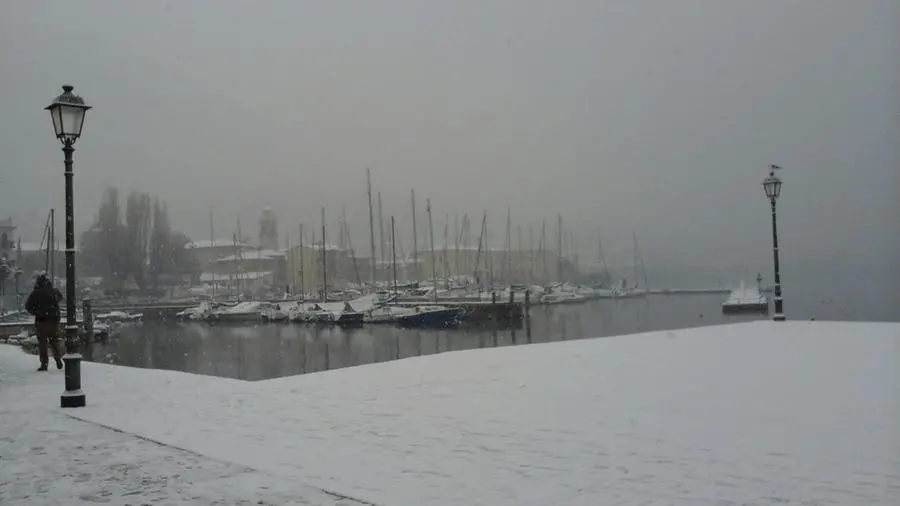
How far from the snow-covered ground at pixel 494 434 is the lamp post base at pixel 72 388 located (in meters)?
0.17

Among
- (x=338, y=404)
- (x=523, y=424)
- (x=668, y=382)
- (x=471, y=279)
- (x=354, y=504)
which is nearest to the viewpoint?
(x=354, y=504)

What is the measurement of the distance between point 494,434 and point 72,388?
560 centimetres

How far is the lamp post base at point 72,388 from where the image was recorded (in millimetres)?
8992

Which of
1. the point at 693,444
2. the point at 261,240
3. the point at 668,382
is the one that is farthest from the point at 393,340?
the point at 261,240

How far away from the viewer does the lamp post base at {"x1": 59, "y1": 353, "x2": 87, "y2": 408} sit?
8.99 metres

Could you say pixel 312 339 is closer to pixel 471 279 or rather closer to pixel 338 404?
pixel 338 404

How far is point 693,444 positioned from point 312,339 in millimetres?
37815

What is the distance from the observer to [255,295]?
95750 mm

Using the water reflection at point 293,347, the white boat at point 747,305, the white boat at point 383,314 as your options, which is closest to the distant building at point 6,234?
the water reflection at point 293,347

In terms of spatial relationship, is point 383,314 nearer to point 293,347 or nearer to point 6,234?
point 293,347

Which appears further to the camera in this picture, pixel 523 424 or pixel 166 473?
pixel 523 424

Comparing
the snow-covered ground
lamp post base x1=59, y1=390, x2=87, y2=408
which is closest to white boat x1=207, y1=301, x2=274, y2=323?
the snow-covered ground

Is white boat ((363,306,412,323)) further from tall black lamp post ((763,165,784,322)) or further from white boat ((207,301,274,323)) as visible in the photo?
tall black lamp post ((763,165,784,322))

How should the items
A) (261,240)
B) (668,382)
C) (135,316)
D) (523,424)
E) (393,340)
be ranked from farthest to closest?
(261,240)
(135,316)
(393,340)
(668,382)
(523,424)
